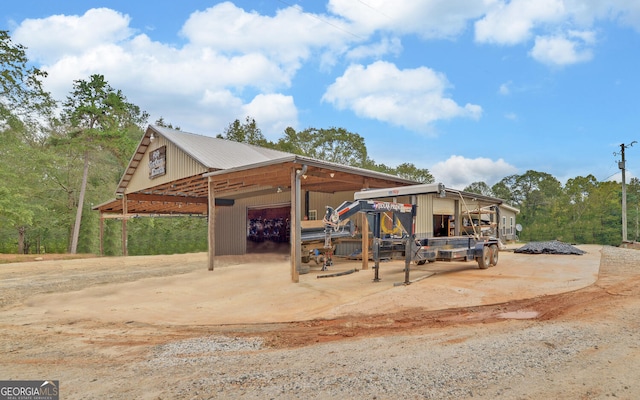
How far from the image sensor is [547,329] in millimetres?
5992

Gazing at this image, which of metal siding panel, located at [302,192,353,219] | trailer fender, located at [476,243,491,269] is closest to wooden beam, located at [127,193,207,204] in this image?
metal siding panel, located at [302,192,353,219]

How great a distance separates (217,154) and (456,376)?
15.9 m

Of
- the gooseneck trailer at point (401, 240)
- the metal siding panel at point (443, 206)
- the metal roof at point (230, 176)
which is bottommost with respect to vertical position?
the gooseneck trailer at point (401, 240)

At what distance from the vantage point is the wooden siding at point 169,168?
1691 cm

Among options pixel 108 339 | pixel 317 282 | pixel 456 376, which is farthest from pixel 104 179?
pixel 456 376

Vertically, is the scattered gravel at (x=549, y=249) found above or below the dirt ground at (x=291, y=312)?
above

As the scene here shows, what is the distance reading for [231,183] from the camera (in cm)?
1738

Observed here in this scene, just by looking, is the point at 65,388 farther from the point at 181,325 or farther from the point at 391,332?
the point at 391,332

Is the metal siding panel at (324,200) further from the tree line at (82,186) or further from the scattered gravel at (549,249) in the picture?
the tree line at (82,186)

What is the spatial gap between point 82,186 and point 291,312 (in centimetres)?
2801

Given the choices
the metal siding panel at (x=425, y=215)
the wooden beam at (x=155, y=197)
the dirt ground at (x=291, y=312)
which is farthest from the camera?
the wooden beam at (x=155, y=197)

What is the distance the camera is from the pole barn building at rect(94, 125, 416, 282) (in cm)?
1298

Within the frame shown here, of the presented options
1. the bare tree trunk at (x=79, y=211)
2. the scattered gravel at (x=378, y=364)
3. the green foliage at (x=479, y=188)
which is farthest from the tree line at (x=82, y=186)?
the scattered gravel at (x=378, y=364)

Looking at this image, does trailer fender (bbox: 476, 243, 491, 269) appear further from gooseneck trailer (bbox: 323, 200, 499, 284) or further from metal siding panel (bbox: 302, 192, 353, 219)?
metal siding panel (bbox: 302, 192, 353, 219)
